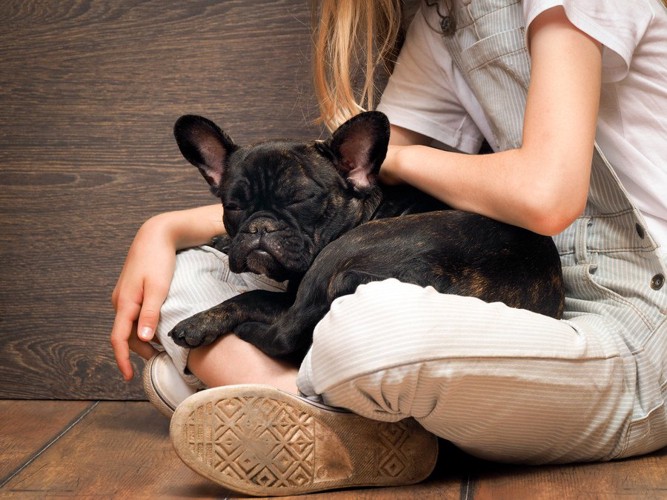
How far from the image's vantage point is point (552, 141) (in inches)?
57.9

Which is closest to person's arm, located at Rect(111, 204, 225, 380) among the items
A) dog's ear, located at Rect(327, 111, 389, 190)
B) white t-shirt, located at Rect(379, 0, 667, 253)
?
dog's ear, located at Rect(327, 111, 389, 190)

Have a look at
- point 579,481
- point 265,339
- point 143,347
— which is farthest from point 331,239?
point 579,481

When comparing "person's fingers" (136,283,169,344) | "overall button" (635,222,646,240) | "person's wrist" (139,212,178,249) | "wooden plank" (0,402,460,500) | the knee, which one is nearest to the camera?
the knee

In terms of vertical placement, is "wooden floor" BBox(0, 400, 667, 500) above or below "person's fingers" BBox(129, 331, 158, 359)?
below

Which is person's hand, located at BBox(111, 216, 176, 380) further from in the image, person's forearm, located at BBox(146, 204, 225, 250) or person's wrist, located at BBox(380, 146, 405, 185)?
person's wrist, located at BBox(380, 146, 405, 185)

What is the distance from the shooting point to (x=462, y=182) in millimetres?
1586

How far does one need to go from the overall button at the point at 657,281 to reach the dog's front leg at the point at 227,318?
0.61 m

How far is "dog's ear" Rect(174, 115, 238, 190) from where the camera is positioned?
1.74 metres

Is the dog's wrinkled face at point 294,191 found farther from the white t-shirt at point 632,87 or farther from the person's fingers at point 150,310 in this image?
the white t-shirt at point 632,87

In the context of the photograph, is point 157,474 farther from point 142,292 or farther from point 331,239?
point 331,239

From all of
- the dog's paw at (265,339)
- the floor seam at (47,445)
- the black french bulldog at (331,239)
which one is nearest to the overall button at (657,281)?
the black french bulldog at (331,239)

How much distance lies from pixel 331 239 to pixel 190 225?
14.5 inches

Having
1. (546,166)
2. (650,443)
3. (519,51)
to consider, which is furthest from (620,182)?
(650,443)

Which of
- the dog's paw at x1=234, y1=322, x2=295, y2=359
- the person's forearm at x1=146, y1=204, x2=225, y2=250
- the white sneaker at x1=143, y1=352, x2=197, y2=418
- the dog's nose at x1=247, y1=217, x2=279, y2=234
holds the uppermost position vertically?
A: the dog's nose at x1=247, y1=217, x2=279, y2=234
